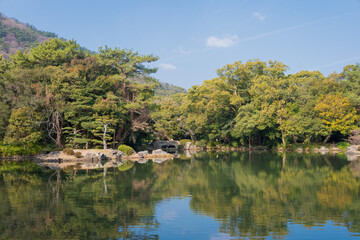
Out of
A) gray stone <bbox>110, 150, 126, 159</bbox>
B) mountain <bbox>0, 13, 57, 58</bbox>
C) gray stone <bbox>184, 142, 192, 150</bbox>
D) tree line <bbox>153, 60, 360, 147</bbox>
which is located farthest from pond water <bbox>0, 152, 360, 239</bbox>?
mountain <bbox>0, 13, 57, 58</bbox>

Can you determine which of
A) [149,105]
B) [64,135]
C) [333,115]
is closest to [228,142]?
[333,115]

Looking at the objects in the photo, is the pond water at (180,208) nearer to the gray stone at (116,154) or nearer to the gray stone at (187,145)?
the gray stone at (116,154)

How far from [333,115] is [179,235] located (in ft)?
133

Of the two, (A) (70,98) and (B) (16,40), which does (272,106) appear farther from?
(B) (16,40)

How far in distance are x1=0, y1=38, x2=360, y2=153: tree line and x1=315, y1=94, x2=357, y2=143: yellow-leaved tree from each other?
5.3 inches

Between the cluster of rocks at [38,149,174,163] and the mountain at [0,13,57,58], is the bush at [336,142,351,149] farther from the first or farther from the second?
the mountain at [0,13,57,58]

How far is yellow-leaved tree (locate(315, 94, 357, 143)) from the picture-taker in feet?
140

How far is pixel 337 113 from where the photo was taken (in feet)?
140

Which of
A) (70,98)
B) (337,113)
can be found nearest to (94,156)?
(70,98)

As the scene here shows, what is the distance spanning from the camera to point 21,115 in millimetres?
30094

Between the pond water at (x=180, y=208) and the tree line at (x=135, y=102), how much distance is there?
15.6 m

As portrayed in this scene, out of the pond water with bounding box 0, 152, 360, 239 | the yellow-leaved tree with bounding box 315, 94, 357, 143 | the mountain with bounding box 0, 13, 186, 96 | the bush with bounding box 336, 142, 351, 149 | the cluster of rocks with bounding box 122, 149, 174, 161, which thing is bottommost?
the pond water with bounding box 0, 152, 360, 239

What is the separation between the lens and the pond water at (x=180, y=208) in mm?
8461

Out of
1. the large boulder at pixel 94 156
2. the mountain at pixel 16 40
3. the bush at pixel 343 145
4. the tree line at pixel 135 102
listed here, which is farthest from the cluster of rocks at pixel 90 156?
the mountain at pixel 16 40
